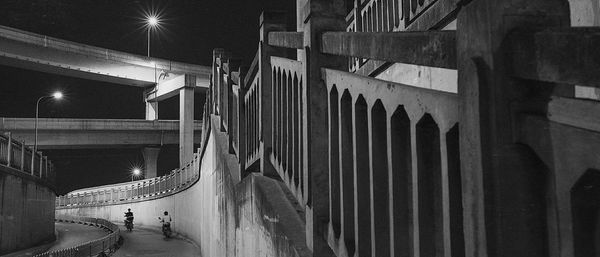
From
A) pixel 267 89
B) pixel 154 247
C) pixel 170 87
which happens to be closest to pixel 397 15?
pixel 267 89

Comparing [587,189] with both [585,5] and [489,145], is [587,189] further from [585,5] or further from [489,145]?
[585,5]

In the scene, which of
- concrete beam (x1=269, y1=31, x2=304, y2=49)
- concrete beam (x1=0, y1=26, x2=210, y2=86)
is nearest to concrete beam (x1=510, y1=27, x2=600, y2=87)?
concrete beam (x1=269, y1=31, x2=304, y2=49)

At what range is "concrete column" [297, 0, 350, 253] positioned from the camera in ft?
12.6

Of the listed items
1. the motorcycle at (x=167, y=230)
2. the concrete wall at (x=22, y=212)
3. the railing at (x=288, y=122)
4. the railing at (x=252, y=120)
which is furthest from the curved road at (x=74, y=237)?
the railing at (x=288, y=122)

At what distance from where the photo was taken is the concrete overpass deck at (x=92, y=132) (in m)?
40.7

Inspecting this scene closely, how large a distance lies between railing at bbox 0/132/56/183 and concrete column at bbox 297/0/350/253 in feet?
60.7

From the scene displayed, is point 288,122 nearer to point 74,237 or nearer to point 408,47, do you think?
point 408,47

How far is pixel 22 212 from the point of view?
20.7 metres

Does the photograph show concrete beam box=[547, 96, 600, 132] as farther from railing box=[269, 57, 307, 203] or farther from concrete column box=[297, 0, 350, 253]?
railing box=[269, 57, 307, 203]

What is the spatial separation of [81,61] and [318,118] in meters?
42.6

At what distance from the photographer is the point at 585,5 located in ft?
11.8

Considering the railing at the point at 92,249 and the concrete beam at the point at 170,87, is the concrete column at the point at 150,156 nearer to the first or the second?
the concrete beam at the point at 170,87

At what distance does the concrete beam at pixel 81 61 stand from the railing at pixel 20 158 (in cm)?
1530

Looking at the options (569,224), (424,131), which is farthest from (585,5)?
(569,224)
